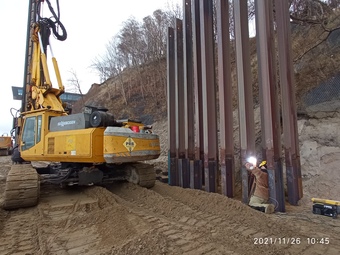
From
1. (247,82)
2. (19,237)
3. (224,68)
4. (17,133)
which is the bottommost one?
(19,237)

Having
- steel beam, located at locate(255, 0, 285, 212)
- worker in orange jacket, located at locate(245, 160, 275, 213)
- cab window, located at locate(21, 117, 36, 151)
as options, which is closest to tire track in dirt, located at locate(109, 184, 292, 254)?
worker in orange jacket, located at locate(245, 160, 275, 213)

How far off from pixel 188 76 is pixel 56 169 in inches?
190

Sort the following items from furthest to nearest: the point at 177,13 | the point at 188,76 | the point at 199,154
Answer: the point at 177,13 → the point at 188,76 → the point at 199,154

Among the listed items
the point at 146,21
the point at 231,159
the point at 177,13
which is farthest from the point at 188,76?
the point at 146,21

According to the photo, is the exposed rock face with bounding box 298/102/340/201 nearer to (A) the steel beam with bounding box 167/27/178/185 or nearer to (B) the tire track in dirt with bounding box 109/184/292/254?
(B) the tire track in dirt with bounding box 109/184/292/254

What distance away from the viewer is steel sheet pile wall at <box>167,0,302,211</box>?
17.4ft

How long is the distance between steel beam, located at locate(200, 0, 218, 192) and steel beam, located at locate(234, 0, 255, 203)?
1.14 metres

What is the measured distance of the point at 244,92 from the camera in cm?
573

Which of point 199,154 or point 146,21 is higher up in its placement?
point 146,21

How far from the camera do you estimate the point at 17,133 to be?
818cm

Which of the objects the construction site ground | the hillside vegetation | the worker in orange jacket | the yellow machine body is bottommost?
the construction site ground

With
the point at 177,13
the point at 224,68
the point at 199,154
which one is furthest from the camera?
the point at 177,13

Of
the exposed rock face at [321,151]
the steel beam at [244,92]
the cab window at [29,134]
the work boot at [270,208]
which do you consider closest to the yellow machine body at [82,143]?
the cab window at [29,134]

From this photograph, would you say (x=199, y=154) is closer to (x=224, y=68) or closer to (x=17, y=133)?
(x=224, y=68)
